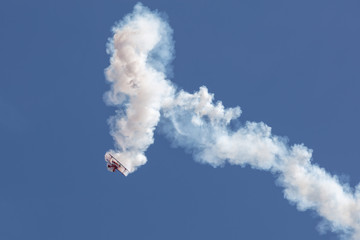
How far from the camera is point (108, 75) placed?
10981cm

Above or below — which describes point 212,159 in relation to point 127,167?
above

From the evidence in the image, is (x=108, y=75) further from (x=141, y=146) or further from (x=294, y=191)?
(x=294, y=191)

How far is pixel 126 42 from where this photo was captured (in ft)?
351

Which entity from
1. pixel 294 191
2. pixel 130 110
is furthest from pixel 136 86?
pixel 294 191

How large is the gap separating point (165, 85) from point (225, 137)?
1192cm

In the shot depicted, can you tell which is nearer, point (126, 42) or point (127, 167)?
point (126, 42)

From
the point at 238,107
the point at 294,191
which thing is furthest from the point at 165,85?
the point at 294,191

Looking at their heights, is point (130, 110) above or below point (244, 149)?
below

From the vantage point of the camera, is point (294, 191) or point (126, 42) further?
point (294, 191)

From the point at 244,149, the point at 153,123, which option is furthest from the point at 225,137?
the point at 153,123

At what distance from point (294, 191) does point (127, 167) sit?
25.1 m

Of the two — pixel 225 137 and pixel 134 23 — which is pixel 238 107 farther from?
pixel 134 23

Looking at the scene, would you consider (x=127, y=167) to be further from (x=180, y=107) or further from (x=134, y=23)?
(x=134, y=23)

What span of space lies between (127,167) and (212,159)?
12.6 meters
